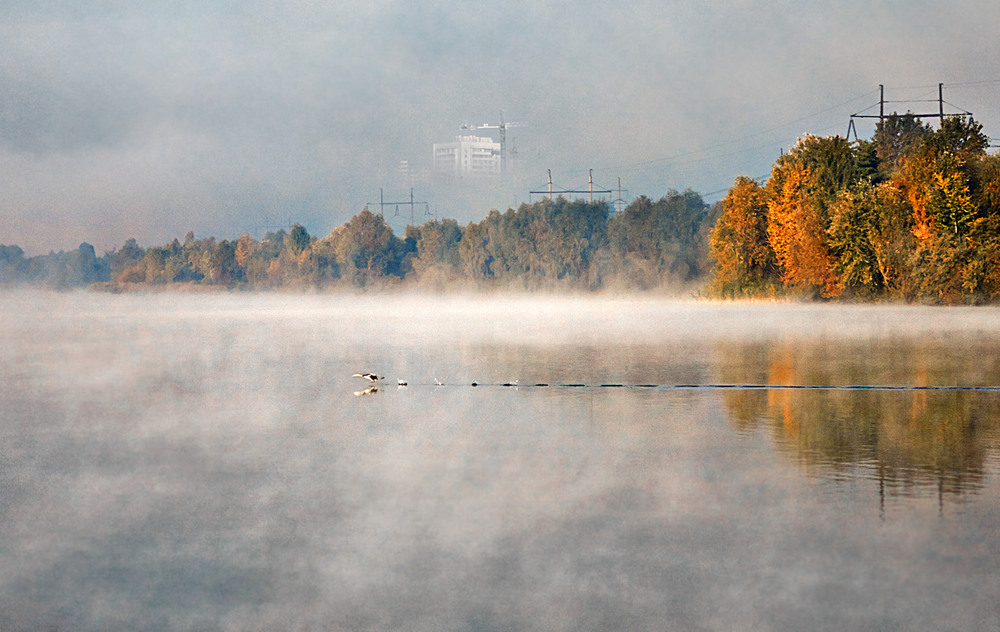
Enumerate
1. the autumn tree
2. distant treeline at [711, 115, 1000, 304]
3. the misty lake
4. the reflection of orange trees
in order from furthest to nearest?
1. the autumn tree
2. distant treeline at [711, 115, 1000, 304]
3. the reflection of orange trees
4. the misty lake

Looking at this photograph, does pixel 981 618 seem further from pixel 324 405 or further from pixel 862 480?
pixel 324 405

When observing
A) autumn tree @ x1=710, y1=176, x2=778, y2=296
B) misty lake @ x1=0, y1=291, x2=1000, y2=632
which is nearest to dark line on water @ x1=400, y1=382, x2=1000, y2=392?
misty lake @ x1=0, y1=291, x2=1000, y2=632

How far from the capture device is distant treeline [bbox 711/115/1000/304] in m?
58.5

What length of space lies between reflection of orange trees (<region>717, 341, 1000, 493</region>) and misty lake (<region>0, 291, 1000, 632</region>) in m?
0.07

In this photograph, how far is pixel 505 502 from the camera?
9.19 m

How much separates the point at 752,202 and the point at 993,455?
63.9m

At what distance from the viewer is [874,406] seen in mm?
15469

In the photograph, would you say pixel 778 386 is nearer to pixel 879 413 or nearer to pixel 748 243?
pixel 879 413

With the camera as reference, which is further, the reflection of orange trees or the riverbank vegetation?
the riverbank vegetation

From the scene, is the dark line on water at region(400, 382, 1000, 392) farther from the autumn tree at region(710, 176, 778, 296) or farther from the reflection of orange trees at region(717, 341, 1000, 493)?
the autumn tree at region(710, 176, 778, 296)

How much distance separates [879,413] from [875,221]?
5005 cm

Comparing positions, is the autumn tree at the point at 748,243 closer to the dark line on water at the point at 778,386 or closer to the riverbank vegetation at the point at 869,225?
the riverbank vegetation at the point at 869,225

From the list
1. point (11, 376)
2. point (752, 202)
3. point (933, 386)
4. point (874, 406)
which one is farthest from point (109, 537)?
point (752, 202)

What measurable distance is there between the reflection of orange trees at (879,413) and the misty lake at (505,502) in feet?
0.24
